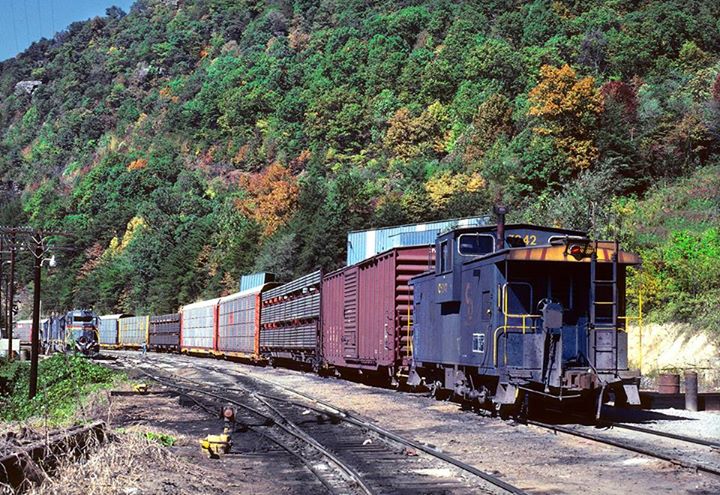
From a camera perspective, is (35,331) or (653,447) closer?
(653,447)

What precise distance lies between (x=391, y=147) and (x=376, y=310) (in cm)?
8114

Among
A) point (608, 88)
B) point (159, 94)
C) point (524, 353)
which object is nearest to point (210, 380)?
point (524, 353)

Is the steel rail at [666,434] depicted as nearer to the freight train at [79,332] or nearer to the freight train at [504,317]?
the freight train at [504,317]

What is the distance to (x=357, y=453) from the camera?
13.4 m

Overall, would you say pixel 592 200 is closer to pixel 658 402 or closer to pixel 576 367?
pixel 658 402

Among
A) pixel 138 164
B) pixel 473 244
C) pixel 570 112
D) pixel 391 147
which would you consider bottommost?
pixel 473 244

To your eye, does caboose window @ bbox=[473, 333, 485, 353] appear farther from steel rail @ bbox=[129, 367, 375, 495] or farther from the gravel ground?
steel rail @ bbox=[129, 367, 375, 495]

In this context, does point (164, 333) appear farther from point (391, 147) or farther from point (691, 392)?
point (691, 392)

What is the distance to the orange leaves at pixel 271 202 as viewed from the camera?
291 feet

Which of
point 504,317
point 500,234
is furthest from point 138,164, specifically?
point 504,317

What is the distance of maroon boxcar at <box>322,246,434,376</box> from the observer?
2288 cm

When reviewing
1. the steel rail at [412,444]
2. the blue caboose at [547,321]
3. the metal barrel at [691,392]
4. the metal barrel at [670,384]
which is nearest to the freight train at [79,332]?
the steel rail at [412,444]

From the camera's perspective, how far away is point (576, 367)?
15539 millimetres

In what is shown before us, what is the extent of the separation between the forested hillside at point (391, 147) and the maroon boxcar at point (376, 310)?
6.09 meters
